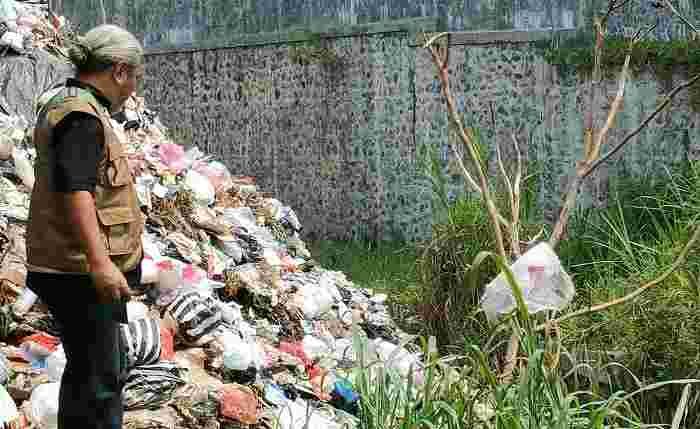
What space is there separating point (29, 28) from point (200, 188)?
172cm

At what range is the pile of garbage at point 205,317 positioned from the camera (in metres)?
4.28

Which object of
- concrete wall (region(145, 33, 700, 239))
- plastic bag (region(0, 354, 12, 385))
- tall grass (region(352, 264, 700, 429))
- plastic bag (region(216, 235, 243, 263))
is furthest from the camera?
concrete wall (region(145, 33, 700, 239))

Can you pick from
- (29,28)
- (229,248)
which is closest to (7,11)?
(29,28)

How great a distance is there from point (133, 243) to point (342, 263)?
6.35m

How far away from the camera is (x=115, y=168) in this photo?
3383mm

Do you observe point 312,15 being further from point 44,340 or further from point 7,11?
point 44,340

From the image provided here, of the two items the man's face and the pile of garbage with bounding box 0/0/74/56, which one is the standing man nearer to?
the man's face

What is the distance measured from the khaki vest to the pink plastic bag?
10.4ft

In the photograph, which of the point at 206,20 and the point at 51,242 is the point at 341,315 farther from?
the point at 206,20

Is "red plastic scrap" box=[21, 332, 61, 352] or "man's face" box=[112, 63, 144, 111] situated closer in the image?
"man's face" box=[112, 63, 144, 111]

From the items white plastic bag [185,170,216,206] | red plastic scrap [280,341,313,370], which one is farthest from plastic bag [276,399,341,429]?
white plastic bag [185,170,216,206]

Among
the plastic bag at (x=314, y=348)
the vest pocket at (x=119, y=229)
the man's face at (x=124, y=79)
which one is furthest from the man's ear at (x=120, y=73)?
the plastic bag at (x=314, y=348)

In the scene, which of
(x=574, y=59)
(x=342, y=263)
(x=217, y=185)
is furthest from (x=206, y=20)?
(x=217, y=185)

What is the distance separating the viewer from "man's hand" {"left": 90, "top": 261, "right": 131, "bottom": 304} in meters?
3.20
